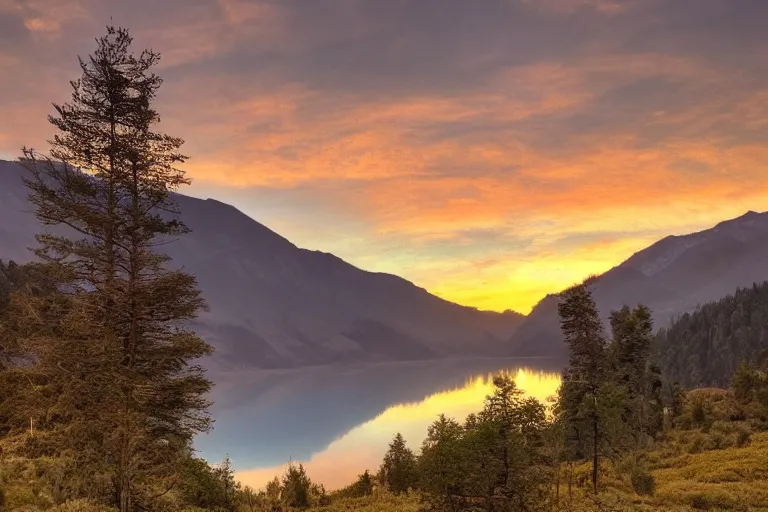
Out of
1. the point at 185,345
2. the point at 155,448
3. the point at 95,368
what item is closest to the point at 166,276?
the point at 185,345

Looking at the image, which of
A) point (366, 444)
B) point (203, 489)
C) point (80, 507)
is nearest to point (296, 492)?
point (203, 489)

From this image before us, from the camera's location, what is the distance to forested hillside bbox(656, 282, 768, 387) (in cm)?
15125

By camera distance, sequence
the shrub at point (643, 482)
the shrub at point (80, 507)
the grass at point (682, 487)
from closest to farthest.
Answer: the shrub at point (80, 507), the grass at point (682, 487), the shrub at point (643, 482)

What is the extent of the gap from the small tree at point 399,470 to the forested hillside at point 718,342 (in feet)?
429

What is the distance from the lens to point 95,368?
1984cm

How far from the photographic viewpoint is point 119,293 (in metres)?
20.2

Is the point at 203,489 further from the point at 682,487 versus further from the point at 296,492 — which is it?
the point at 682,487

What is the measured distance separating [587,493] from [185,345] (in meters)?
21.9

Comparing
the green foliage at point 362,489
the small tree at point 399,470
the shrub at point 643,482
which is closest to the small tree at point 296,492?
the green foliage at point 362,489

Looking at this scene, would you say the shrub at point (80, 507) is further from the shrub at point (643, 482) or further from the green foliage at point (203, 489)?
the shrub at point (643, 482)

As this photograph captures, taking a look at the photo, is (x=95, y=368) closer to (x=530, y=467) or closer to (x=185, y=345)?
(x=185, y=345)

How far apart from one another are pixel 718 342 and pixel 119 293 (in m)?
186

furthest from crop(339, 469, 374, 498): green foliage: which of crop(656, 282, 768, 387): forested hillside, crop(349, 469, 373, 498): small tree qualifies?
crop(656, 282, 768, 387): forested hillside

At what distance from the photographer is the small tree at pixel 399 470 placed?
37406mm
